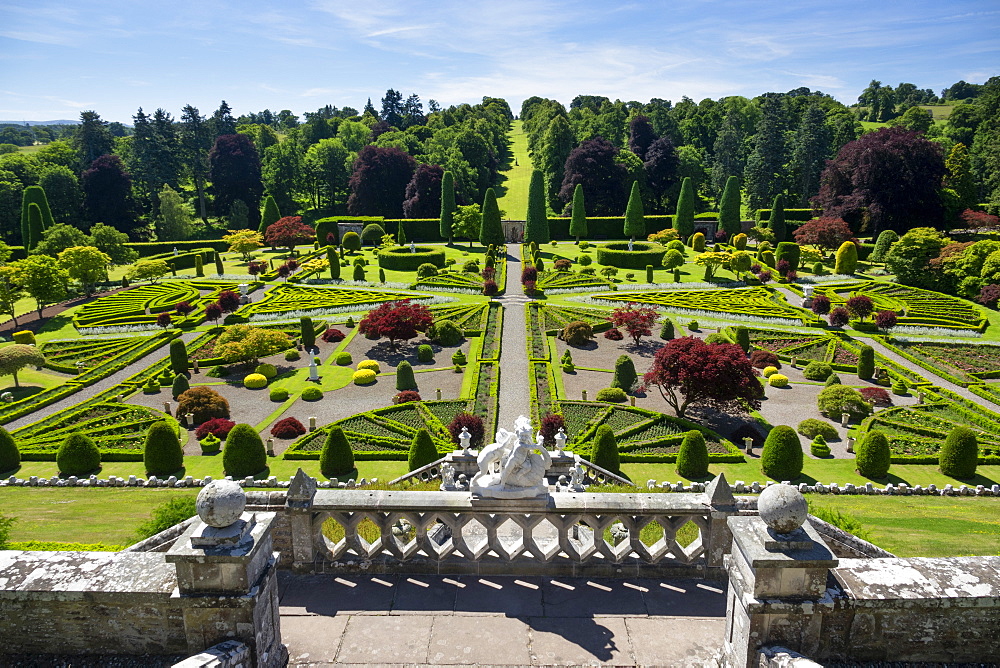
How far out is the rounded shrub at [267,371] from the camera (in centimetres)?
3850

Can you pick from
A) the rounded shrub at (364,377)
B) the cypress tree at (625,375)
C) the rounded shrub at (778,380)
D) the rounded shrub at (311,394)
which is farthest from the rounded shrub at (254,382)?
the rounded shrub at (778,380)

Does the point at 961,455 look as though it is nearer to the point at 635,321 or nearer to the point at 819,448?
the point at 819,448

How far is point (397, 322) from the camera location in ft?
137

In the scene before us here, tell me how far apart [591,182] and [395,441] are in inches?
2742

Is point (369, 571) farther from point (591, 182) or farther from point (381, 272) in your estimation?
point (591, 182)

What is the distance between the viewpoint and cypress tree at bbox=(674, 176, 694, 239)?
8050 centimetres

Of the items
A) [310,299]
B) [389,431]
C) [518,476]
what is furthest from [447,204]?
[518,476]

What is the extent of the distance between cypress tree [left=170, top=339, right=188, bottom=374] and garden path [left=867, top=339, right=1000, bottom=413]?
1678 inches

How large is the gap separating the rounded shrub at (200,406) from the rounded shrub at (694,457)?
21.5m

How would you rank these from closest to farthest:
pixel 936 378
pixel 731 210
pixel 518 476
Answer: pixel 518 476 < pixel 936 378 < pixel 731 210

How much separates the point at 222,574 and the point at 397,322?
3426cm

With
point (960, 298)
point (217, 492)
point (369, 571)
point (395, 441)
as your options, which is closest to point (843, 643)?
point (369, 571)

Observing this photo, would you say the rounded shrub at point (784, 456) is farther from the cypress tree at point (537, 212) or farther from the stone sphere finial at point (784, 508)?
the cypress tree at point (537, 212)

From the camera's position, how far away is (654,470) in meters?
27.3
